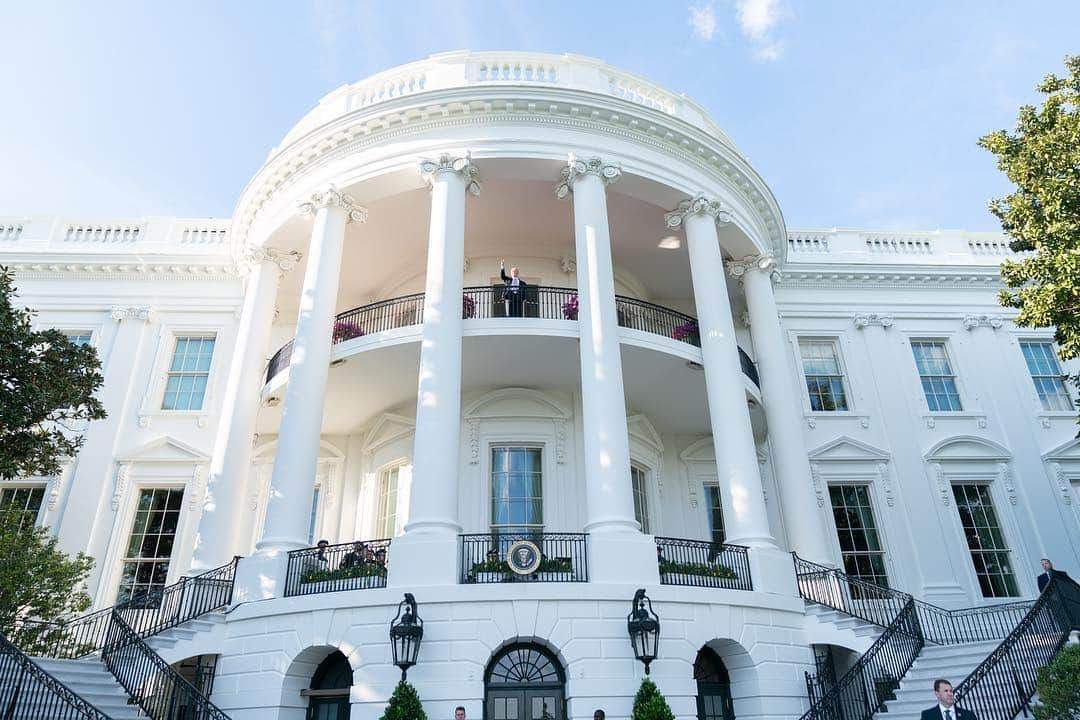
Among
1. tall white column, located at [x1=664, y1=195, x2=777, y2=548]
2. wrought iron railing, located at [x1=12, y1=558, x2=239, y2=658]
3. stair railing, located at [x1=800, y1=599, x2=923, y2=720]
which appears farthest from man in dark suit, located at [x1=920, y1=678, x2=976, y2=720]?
wrought iron railing, located at [x1=12, y1=558, x2=239, y2=658]

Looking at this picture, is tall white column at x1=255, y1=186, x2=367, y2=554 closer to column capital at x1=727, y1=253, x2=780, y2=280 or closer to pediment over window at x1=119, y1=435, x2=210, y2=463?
pediment over window at x1=119, y1=435, x2=210, y2=463

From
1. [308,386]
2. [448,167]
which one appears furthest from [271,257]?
[448,167]

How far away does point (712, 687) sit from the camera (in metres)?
11.7

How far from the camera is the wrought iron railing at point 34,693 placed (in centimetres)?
912

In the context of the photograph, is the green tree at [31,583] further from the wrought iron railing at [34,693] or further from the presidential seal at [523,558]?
the presidential seal at [523,558]

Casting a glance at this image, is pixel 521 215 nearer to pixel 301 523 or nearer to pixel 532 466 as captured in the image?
pixel 532 466

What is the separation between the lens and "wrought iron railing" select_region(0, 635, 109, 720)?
29.9 feet

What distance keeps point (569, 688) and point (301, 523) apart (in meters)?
5.40

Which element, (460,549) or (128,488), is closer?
(460,549)

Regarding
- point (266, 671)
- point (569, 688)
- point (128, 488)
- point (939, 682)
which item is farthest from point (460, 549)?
point (128, 488)

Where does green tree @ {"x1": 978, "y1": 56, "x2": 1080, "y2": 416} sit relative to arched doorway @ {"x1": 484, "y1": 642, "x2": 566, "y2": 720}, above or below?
above

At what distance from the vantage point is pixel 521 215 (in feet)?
54.7

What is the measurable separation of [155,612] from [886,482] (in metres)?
16.5

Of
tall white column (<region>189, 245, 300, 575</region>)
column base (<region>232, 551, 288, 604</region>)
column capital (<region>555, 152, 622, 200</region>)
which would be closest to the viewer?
column base (<region>232, 551, 288, 604</region>)
